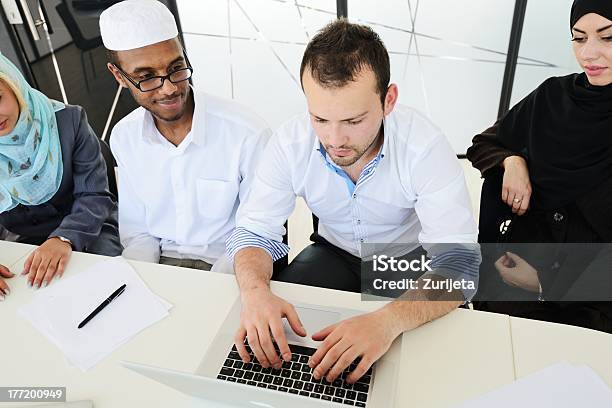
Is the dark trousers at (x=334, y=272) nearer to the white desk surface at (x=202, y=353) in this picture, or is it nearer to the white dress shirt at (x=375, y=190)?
the white dress shirt at (x=375, y=190)

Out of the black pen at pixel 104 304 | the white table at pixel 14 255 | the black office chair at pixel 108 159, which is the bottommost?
the black pen at pixel 104 304

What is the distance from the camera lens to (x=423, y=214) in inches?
50.6

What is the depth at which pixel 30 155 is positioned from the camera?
63.4 inches

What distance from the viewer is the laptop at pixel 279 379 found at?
0.78 meters

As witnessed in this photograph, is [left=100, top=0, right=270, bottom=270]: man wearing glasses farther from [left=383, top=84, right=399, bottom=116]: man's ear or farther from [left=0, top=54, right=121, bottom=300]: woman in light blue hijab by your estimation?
[left=383, top=84, right=399, bottom=116]: man's ear

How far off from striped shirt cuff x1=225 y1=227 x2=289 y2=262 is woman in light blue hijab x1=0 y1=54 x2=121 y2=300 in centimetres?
50

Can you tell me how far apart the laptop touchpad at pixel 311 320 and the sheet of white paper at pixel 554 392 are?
302 millimetres

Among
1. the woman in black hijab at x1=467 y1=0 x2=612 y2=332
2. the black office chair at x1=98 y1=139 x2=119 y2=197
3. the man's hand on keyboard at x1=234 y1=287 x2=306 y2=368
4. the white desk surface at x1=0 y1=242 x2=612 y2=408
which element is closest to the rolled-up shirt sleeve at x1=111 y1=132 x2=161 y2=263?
the black office chair at x1=98 y1=139 x2=119 y2=197

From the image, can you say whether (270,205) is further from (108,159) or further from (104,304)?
(108,159)

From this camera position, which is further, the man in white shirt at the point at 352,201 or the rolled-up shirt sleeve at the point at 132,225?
the rolled-up shirt sleeve at the point at 132,225

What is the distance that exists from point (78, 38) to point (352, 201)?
2485 mm

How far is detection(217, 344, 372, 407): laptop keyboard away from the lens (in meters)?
0.87

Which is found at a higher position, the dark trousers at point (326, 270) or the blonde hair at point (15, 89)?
the blonde hair at point (15, 89)

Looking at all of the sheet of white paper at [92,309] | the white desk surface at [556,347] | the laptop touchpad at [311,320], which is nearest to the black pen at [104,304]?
the sheet of white paper at [92,309]
